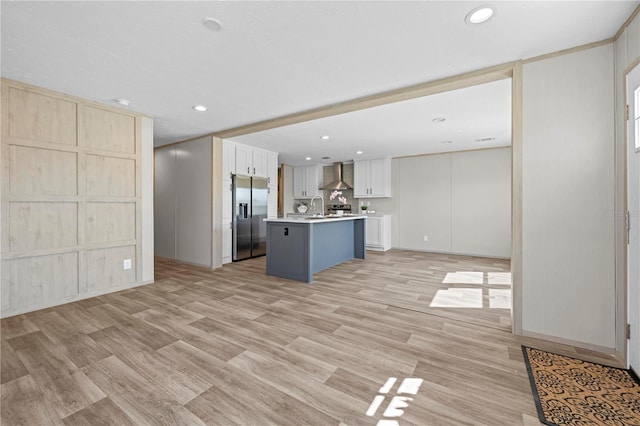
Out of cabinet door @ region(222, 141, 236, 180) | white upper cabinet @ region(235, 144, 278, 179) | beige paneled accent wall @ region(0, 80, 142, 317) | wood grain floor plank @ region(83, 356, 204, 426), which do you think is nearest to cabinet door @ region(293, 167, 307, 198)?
white upper cabinet @ region(235, 144, 278, 179)

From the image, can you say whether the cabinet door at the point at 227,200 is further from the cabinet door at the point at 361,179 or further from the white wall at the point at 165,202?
the cabinet door at the point at 361,179

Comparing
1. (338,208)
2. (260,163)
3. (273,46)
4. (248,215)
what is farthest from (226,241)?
(273,46)

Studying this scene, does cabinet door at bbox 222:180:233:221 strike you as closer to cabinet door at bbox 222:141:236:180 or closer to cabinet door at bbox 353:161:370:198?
cabinet door at bbox 222:141:236:180

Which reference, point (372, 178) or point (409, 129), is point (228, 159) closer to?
point (409, 129)

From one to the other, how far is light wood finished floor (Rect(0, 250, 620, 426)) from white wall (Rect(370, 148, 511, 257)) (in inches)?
114

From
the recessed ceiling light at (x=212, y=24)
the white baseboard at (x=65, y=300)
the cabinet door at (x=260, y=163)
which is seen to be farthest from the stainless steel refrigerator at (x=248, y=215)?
the recessed ceiling light at (x=212, y=24)

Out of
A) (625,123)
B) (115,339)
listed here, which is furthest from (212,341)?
(625,123)

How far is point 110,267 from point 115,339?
5.52ft

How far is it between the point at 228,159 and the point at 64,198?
2.62 meters

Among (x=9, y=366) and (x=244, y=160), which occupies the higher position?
(x=244, y=160)

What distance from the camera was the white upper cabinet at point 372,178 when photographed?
6.97 metres

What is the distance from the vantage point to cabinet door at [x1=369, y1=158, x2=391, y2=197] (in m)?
6.96

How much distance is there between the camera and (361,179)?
7320 millimetres

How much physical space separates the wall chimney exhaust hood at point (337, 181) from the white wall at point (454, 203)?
3.66ft
